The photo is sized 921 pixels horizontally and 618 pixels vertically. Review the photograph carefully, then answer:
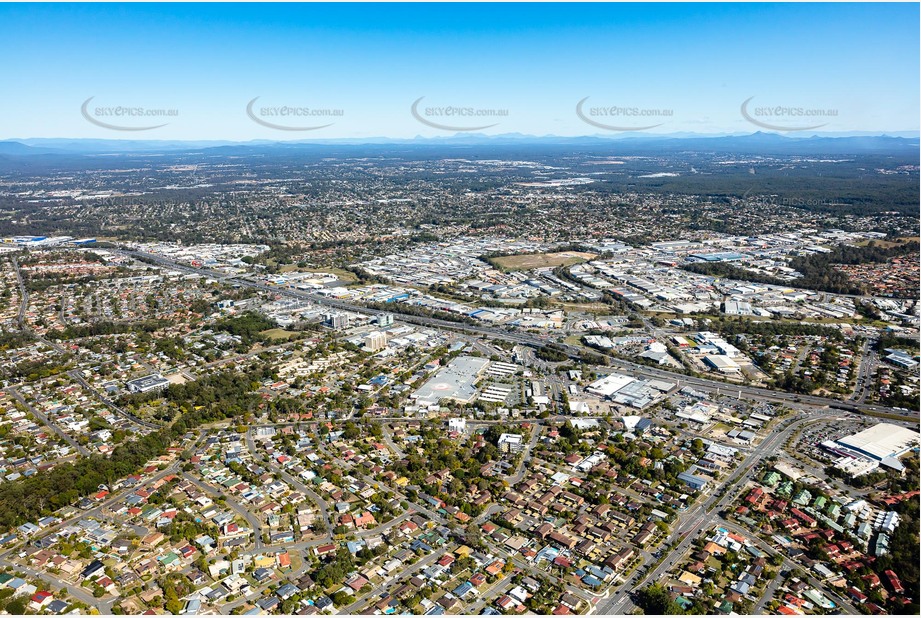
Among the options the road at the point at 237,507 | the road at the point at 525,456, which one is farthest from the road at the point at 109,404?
the road at the point at 525,456

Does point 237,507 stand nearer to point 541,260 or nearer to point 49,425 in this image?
point 49,425

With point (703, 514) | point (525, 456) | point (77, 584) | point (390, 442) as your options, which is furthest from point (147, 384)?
point (703, 514)

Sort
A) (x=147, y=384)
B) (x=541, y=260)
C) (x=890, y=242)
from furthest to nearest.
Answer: (x=890, y=242)
(x=541, y=260)
(x=147, y=384)

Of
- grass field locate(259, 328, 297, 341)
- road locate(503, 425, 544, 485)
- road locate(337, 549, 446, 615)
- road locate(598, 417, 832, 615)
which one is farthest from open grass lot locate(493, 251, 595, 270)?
road locate(337, 549, 446, 615)

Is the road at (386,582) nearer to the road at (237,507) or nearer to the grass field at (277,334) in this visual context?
the road at (237,507)

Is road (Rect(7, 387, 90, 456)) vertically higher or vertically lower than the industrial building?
lower

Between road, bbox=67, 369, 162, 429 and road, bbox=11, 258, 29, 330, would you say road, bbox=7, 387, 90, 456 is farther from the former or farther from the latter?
road, bbox=11, 258, 29, 330
